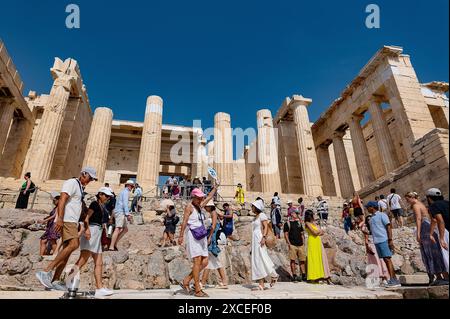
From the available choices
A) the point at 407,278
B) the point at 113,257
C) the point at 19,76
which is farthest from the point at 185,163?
the point at 407,278

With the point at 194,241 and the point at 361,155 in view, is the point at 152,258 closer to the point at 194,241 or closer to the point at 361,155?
the point at 194,241

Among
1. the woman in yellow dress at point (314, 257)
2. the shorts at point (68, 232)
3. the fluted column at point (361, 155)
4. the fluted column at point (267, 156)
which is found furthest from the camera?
the fluted column at point (267, 156)

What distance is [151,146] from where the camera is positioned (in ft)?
66.9

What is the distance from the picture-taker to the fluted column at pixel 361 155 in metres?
20.3

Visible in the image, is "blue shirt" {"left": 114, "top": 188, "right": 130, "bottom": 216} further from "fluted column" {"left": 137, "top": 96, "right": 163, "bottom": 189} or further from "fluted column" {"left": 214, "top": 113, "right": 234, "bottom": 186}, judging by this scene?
"fluted column" {"left": 214, "top": 113, "right": 234, "bottom": 186}

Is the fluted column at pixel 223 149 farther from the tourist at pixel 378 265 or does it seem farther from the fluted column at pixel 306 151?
the tourist at pixel 378 265

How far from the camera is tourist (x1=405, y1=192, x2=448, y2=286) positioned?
439 cm

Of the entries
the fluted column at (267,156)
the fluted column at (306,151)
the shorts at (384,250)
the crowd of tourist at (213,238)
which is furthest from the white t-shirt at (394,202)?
the fluted column at (267,156)

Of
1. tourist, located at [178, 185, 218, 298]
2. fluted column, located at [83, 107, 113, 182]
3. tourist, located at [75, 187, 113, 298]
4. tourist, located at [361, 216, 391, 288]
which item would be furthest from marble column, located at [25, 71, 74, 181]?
tourist, located at [361, 216, 391, 288]

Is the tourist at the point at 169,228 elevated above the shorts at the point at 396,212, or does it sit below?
below

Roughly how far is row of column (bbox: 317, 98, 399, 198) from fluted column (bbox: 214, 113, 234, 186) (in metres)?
9.01

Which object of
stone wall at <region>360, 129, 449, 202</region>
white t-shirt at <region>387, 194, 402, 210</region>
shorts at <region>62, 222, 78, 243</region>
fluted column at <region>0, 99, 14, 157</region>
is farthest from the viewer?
fluted column at <region>0, 99, 14, 157</region>
